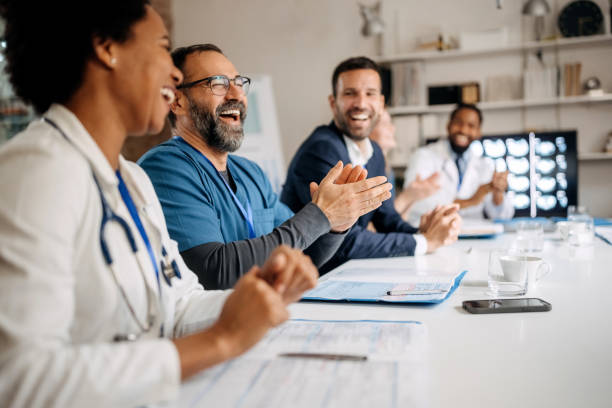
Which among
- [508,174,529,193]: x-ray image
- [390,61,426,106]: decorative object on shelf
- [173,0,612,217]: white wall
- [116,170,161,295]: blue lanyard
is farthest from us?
[390,61,426,106]: decorative object on shelf

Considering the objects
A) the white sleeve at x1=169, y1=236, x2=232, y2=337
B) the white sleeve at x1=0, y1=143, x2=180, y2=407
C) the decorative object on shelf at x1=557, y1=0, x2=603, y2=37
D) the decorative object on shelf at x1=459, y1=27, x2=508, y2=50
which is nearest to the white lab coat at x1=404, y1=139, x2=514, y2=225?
the decorative object on shelf at x1=459, y1=27, x2=508, y2=50

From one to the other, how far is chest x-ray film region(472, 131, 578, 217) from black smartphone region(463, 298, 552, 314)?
86.6 inches

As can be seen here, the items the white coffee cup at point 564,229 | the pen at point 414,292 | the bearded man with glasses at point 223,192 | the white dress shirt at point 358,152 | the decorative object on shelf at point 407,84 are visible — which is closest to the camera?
the pen at point 414,292

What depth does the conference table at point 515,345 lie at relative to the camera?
0.73m

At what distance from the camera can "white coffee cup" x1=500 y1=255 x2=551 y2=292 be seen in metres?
1.35

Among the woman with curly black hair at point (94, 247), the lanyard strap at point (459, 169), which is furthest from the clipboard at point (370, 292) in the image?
the lanyard strap at point (459, 169)

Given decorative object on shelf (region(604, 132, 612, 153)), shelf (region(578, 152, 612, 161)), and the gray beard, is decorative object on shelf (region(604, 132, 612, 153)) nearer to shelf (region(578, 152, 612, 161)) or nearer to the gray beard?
shelf (region(578, 152, 612, 161))

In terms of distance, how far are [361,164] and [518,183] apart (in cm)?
142

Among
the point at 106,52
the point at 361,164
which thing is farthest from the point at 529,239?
the point at 106,52

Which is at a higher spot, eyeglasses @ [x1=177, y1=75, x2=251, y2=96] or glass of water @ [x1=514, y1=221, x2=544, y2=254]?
eyeglasses @ [x1=177, y1=75, x2=251, y2=96]

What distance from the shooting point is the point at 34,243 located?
2.01 ft

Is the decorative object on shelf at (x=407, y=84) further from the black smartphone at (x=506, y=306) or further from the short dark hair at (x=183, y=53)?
the black smartphone at (x=506, y=306)

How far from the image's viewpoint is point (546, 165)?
3.16 m

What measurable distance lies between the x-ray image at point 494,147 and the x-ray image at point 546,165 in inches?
9.0
